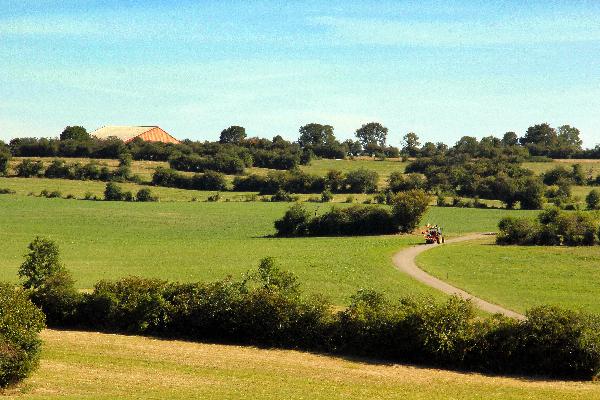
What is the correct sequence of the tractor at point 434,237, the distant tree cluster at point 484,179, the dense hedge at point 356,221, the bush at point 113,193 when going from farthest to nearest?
the bush at point 113,193 → the distant tree cluster at point 484,179 → the dense hedge at point 356,221 → the tractor at point 434,237

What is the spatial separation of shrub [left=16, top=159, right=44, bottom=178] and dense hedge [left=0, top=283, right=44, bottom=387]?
361 ft

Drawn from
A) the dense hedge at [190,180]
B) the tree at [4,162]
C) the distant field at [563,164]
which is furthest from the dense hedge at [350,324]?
the distant field at [563,164]

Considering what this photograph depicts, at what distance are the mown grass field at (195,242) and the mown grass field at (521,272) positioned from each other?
15.2ft

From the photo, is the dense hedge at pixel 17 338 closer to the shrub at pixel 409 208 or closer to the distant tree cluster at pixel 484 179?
the shrub at pixel 409 208

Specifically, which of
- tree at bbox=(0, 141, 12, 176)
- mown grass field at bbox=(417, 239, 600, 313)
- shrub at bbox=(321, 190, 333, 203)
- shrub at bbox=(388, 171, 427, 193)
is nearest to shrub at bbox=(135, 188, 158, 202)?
shrub at bbox=(321, 190, 333, 203)

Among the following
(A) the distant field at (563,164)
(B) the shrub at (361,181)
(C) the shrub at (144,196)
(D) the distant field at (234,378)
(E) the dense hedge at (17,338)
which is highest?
(A) the distant field at (563,164)

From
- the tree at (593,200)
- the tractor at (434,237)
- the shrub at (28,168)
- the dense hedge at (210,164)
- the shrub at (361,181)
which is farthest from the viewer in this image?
the dense hedge at (210,164)

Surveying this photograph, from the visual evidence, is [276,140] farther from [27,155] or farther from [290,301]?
[290,301]

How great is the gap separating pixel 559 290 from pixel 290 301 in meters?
23.8

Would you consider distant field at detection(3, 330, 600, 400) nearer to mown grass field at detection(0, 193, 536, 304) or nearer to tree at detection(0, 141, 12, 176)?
mown grass field at detection(0, 193, 536, 304)

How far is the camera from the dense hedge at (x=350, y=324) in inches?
1227

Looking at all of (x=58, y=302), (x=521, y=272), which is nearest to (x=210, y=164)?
(x=521, y=272)

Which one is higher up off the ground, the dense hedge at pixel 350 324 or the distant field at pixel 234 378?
the dense hedge at pixel 350 324

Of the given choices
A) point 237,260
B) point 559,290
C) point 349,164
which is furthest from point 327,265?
point 349,164
